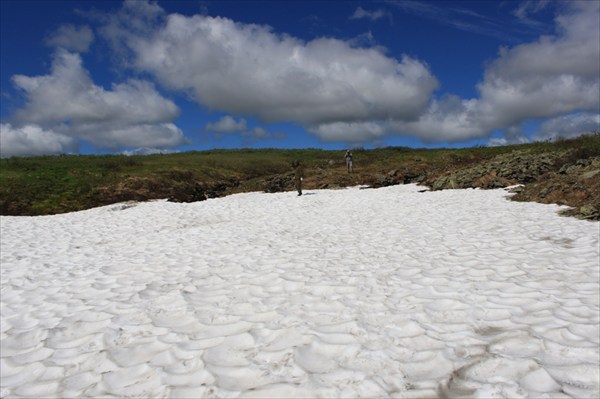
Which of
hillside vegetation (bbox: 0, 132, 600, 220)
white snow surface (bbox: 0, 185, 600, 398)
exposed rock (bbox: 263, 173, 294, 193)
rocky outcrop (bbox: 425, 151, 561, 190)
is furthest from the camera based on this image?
exposed rock (bbox: 263, 173, 294, 193)

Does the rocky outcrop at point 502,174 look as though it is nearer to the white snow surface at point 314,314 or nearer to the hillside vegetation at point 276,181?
the hillside vegetation at point 276,181

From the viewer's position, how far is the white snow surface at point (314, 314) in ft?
12.9

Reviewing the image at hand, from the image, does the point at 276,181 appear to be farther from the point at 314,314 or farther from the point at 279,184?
the point at 314,314

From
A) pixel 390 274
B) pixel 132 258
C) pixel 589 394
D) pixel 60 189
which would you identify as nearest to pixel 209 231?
pixel 132 258

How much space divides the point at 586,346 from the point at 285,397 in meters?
3.62

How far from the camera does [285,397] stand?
363 centimetres

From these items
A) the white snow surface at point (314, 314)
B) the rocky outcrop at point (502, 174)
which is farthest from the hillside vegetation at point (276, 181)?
the white snow surface at point (314, 314)

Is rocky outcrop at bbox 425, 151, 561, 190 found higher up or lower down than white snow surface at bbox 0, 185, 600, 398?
higher up

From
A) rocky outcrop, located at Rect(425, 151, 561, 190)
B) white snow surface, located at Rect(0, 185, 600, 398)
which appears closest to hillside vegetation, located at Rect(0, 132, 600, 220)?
rocky outcrop, located at Rect(425, 151, 561, 190)

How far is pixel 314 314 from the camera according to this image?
5895mm

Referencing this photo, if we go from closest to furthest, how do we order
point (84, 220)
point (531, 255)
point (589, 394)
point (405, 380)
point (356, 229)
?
1. point (589, 394)
2. point (405, 380)
3. point (531, 255)
4. point (356, 229)
5. point (84, 220)

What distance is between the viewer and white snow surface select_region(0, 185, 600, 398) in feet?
12.9

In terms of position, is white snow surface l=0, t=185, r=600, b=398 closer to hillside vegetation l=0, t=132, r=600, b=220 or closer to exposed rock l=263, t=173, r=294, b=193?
hillside vegetation l=0, t=132, r=600, b=220

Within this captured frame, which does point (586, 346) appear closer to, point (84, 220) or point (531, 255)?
point (531, 255)
